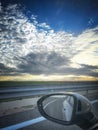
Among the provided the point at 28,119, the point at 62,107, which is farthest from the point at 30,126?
the point at 62,107

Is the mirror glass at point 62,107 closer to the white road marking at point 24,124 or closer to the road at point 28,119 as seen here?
the road at point 28,119

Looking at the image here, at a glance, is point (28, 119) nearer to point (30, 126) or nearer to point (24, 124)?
point (24, 124)

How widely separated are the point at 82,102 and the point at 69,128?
329cm

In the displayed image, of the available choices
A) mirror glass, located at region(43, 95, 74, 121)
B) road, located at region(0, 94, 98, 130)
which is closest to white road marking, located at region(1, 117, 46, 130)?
road, located at region(0, 94, 98, 130)

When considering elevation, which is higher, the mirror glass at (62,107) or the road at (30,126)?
the mirror glass at (62,107)

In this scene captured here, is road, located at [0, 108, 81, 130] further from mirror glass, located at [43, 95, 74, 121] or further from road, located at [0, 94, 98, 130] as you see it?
mirror glass, located at [43, 95, 74, 121]

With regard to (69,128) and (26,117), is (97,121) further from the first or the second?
(26,117)

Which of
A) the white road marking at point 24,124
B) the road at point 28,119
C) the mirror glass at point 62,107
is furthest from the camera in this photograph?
the road at point 28,119

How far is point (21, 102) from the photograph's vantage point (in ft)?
28.4

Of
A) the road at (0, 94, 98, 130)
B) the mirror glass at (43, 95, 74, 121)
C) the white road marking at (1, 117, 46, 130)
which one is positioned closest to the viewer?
the mirror glass at (43, 95, 74, 121)

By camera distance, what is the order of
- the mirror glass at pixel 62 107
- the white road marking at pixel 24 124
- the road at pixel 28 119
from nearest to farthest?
the mirror glass at pixel 62 107 < the white road marking at pixel 24 124 < the road at pixel 28 119

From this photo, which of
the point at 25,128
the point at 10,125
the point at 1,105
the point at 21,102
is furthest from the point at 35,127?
the point at 21,102

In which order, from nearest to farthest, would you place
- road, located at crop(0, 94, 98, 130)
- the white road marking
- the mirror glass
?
the mirror glass → the white road marking → road, located at crop(0, 94, 98, 130)

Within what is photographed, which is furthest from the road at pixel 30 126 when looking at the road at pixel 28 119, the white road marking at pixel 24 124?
the white road marking at pixel 24 124
